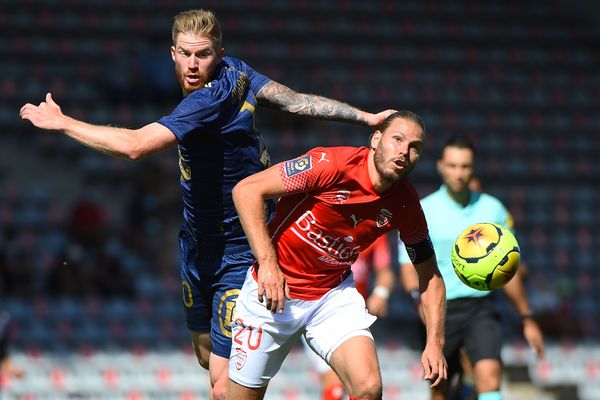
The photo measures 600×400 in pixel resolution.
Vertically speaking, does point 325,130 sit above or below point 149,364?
above

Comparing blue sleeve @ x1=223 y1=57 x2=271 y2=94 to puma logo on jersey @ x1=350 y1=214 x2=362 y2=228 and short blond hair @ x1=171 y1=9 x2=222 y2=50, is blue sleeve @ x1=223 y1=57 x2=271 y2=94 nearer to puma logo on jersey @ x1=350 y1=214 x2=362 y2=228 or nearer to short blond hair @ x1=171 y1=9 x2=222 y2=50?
short blond hair @ x1=171 y1=9 x2=222 y2=50

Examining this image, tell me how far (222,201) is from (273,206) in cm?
39

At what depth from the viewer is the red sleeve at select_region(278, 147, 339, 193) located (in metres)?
5.28

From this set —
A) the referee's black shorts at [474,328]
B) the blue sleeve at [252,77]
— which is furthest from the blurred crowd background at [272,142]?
the blue sleeve at [252,77]

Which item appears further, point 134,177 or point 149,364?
point 134,177

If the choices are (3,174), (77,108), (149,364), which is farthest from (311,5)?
(149,364)

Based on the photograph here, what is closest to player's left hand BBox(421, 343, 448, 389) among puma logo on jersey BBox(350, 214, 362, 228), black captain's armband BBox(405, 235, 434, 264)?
black captain's armband BBox(405, 235, 434, 264)

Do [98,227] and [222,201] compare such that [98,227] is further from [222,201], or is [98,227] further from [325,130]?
[222,201]

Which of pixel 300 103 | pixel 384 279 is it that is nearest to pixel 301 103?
pixel 300 103

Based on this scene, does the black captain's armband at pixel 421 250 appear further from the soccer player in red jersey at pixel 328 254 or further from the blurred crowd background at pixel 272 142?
the blurred crowd background at pixel 272 142

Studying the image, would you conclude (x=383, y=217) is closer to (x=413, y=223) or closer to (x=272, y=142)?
(x=413, y=223)

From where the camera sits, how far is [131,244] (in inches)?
551

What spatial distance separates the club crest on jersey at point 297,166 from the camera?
17.3ft

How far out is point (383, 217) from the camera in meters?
5.53
